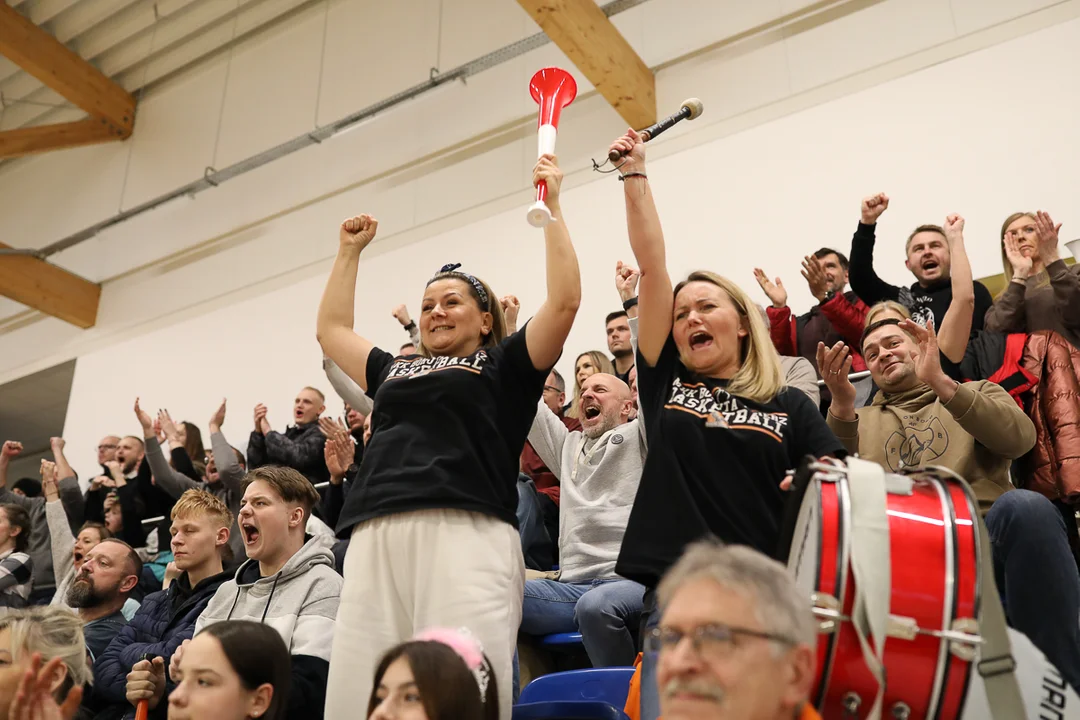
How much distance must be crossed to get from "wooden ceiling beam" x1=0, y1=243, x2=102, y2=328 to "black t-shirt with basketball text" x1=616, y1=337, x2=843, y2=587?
7322 mm

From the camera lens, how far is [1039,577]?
1972 mm

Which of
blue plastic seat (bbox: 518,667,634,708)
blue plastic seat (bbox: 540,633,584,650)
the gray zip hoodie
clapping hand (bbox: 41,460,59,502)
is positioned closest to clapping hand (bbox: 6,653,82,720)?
the gray zip hoodie

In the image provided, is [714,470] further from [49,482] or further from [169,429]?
[169,429]

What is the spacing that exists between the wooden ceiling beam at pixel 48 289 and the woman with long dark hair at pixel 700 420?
7.13 m

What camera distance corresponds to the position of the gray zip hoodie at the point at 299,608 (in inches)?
85.4

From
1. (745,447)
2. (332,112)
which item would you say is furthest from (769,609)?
(332,112)

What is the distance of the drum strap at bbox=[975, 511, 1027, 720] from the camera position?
1.28 m

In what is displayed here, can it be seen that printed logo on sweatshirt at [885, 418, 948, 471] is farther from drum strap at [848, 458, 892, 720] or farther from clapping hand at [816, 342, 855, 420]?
drum strap at [848, 458, 892, 720]

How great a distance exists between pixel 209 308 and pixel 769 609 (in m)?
6.73

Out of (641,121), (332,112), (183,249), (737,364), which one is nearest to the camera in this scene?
(737,364)

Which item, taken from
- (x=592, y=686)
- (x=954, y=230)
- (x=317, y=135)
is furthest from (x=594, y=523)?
(x=317, y=135)

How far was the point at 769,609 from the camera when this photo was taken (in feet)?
4.05

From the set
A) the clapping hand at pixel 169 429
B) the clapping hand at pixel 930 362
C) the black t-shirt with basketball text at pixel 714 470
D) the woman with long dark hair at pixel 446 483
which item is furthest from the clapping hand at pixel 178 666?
the clapping hand at pixel 169 429

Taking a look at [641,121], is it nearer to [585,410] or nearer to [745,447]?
[585,410]
